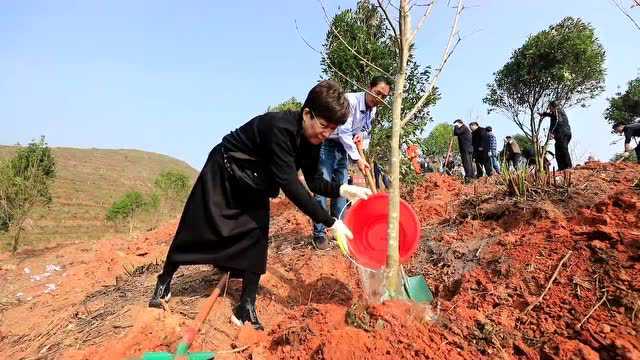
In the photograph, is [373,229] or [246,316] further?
[373,229]

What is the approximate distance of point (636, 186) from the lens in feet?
10.7

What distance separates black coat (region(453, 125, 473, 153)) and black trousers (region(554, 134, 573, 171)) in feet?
6.97

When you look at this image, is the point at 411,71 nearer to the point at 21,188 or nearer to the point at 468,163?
the point at 468,163

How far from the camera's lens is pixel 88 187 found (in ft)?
123

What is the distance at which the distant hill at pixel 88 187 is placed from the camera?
2566cm

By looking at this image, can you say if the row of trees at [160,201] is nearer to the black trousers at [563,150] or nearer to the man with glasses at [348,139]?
the black trousers at [563,150]

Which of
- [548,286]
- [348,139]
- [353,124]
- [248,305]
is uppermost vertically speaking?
[353,124]

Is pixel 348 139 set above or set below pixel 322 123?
above

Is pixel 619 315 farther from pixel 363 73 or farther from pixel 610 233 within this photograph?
pixel 363 73

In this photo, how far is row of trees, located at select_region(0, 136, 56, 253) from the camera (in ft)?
39.2

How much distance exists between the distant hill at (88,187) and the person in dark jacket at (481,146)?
547 inches

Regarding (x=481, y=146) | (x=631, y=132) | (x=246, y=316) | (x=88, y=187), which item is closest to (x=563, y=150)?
(x=631, y=132)

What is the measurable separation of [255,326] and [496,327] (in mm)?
1380

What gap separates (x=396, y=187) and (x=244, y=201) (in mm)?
898
